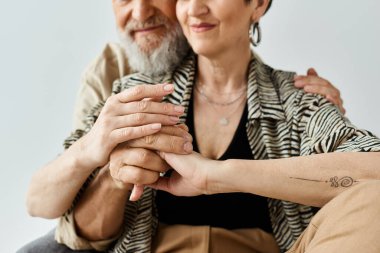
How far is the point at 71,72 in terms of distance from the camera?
109 inches

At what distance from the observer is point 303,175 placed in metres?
1.51

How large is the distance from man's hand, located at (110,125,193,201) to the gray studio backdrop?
1.19 m

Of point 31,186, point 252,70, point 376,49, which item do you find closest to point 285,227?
point 252,70

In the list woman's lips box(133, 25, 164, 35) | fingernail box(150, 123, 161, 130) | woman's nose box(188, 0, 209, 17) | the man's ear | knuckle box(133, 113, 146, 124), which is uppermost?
woman's nose box(188, 0, 209, 17)

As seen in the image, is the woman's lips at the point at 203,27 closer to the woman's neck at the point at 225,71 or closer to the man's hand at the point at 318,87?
the woman's neck at the point at 225,71

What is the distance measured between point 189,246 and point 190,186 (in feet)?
0.71

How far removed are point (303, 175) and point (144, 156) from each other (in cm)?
41

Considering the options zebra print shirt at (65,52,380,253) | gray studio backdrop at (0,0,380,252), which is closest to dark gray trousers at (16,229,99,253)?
zebra print shirt at (65,52,380,253)

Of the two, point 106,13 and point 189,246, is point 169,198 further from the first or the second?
point 106,13

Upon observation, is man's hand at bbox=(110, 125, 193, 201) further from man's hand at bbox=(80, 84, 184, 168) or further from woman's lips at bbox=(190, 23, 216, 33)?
woman's lips at bbox=(190, 23, 216, 33)

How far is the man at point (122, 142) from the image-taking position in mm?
1562

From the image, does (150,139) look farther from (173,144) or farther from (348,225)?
(348,225)

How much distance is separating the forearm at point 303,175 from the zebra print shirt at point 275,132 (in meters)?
0.11

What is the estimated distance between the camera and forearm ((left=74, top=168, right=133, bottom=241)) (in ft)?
5.50
